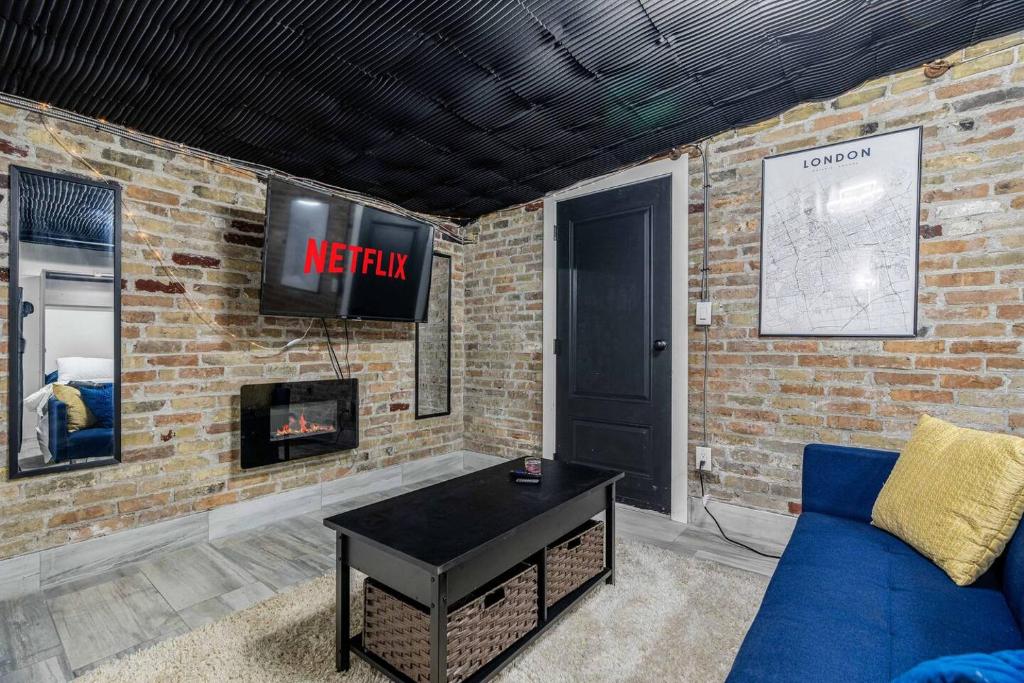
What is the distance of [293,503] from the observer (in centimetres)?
315

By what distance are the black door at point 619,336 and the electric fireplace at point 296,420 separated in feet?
5.16

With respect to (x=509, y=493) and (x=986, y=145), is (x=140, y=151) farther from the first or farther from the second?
(x=986, y=145)

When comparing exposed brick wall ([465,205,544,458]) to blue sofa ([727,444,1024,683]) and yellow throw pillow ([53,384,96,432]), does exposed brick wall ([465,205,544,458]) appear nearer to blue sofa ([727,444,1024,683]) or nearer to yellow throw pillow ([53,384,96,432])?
blue sofa ([727,444,1024,683])

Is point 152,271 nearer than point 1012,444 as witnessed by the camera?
No

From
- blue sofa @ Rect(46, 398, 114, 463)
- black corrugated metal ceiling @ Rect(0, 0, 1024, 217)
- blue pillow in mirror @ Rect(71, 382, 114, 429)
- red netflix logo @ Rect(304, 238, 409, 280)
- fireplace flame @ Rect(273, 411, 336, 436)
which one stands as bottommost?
fireplace flame @ Rect(273, 411, 336, 436)

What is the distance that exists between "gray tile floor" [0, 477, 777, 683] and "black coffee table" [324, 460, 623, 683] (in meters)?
0.81

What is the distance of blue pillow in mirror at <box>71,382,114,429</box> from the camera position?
7.75ft

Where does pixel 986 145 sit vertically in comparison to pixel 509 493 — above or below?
above

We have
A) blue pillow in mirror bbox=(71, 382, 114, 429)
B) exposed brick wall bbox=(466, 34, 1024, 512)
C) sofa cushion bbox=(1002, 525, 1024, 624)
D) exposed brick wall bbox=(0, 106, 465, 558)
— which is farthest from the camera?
blue pillow in mirror bbox=(71, 382, 114, 429)

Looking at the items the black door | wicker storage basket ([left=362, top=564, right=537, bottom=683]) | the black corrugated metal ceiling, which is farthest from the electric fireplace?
wicker storage basket ([left=362, top=564, right=537, bottom=683])

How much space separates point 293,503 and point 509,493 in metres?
1.91

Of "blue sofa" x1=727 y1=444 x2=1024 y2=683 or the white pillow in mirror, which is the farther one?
the white pillow in mirror

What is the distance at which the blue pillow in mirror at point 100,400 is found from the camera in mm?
2363

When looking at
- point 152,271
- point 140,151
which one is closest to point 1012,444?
point 152,271
